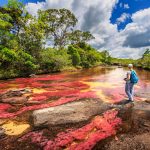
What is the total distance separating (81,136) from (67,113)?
2.93 metres

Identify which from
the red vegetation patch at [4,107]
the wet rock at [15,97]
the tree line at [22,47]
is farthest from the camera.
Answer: the tree line at [22,47]

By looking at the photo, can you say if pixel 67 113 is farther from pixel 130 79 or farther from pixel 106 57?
pixel 106 57

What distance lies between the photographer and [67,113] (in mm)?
11180

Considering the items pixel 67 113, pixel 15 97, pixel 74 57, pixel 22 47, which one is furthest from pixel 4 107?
pixel 74 57

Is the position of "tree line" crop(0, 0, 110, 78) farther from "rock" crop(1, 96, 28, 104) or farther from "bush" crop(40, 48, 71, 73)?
"rock" crop(1, 96, 28, 104)

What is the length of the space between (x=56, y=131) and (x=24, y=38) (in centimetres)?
3442

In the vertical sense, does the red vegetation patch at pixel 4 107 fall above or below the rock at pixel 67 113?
below

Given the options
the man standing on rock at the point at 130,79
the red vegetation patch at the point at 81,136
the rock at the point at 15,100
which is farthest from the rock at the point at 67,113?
the rock at the point at 15,100

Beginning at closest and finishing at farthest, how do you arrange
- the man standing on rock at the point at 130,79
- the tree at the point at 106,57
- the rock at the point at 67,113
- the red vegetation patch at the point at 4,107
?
the rock at the point at 67,113
the red vegetation patch at the point at 4,107
the man standing on rock at the point at 130,79
the tree at the point at 106,57

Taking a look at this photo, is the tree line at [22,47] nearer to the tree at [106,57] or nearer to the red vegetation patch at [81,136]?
the red vegetation patch at [81,136]

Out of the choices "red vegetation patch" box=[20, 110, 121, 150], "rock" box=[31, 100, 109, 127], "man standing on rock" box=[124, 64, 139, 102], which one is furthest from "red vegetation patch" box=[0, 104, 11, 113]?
"man standing on rock" box=[124, 64, 139, 102]

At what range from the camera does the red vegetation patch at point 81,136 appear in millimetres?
7570

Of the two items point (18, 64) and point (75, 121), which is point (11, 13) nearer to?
point (18, 64)

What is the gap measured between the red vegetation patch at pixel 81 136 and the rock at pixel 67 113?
100 cm
